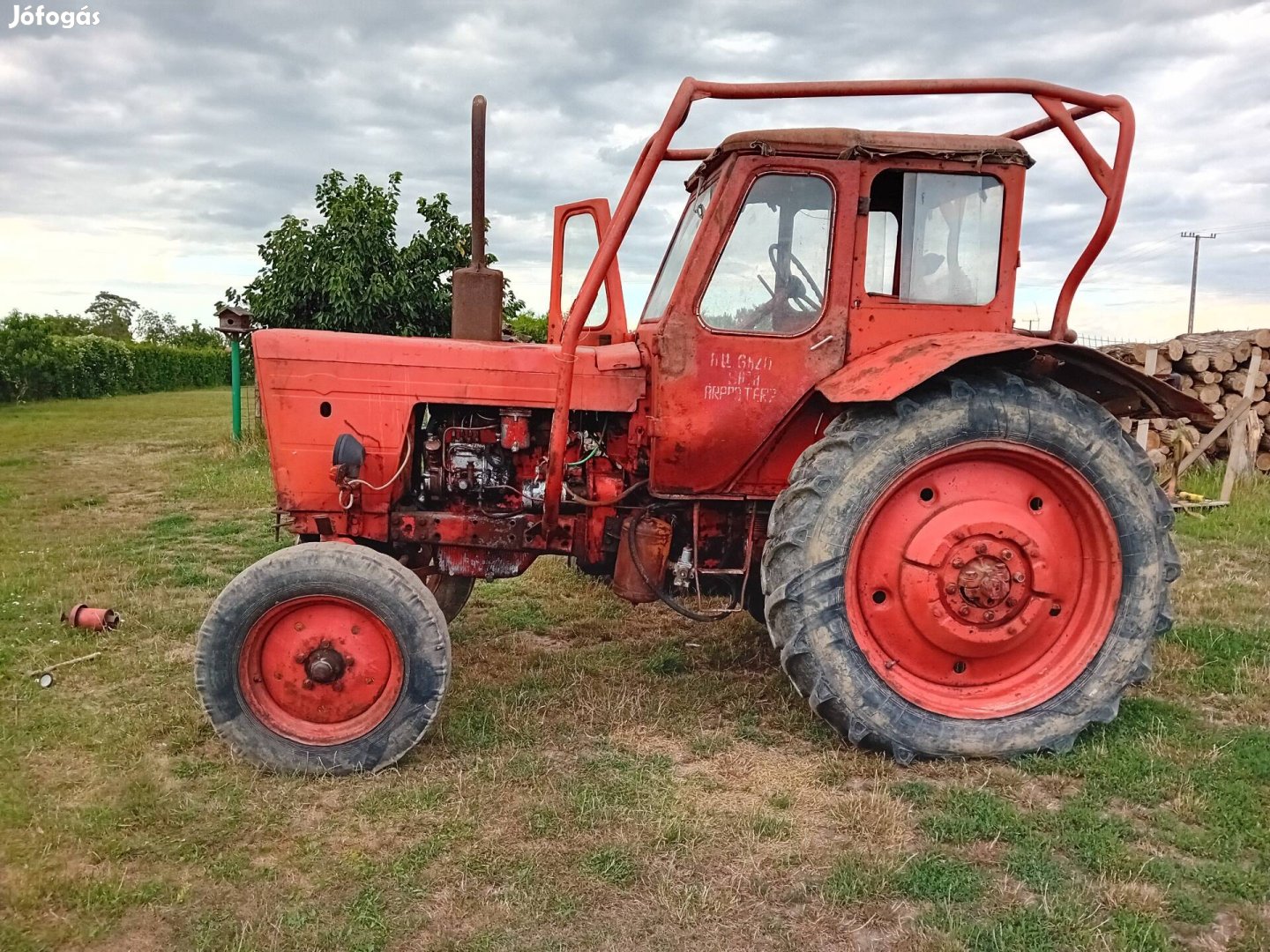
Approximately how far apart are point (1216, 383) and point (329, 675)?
10.5 meters

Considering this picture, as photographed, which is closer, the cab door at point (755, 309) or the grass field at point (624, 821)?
the grass field at point (624, 821)

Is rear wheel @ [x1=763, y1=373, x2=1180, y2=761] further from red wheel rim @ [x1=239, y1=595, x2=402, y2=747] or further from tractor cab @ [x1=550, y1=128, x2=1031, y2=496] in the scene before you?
red wheel rim @ [x1=239, y1=595, x2=402, y2=747]

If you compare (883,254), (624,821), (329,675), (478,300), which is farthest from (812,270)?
(329,675)

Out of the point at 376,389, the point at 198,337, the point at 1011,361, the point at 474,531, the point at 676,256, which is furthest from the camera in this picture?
the point at 198,337

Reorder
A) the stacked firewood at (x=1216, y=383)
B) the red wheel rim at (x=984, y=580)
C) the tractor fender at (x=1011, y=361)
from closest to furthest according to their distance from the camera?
the tractor fender at (x=1011, y=361) < the red wheel rim at (x=984, y=580) < the stacked firewood at (x=1216, y=383)

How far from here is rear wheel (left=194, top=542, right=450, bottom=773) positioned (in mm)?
3648

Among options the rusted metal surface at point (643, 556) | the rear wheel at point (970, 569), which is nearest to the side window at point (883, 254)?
the rear wheel at point (970, 569)

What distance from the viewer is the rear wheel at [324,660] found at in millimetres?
3648

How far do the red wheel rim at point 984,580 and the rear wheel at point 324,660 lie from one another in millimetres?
1753

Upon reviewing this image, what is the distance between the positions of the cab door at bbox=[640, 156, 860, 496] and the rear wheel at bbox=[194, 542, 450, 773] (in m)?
1.31

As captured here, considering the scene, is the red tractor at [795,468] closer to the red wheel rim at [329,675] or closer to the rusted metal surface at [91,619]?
the red wheel rim at [329,675]

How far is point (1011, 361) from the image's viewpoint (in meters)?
3.88

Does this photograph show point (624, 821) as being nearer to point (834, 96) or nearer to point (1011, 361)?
point (1011, 361)

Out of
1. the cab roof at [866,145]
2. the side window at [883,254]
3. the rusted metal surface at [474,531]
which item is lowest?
the rusted metal surface at [474,531]
